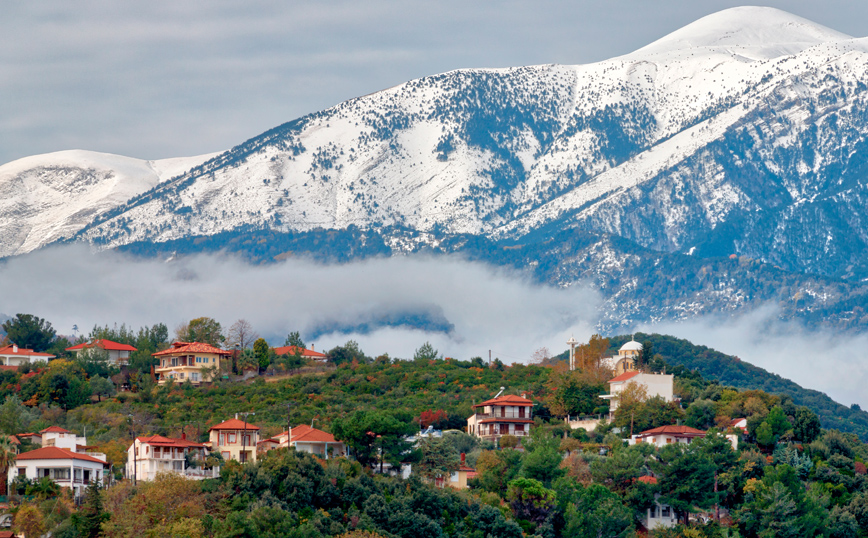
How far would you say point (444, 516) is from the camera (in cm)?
9125

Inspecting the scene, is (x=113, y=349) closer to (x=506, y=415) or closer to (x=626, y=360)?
(x=506, y=415)

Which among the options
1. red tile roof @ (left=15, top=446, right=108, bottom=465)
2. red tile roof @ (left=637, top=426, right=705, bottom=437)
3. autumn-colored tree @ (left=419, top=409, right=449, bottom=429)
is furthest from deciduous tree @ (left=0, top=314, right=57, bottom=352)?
red tile roof @ (left=637, top=426, right=705, bottom=437)

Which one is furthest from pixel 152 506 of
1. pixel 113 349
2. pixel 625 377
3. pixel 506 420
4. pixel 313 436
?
pixel 113 349

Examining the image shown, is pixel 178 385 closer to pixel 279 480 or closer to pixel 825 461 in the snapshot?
pixel 279 480

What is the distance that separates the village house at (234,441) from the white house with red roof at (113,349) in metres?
51.1

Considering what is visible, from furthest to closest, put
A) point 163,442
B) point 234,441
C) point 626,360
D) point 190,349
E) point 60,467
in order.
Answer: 1. point 626,360
2. point 190,349
3. point 234,441
4. point 163,442
5. point 60,467

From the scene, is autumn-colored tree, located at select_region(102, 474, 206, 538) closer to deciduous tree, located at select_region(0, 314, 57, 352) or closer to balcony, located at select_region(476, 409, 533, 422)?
balcony, located at select_region(476, 409, 533, 422)

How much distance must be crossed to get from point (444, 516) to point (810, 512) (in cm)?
2934

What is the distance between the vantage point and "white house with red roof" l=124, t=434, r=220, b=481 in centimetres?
9931

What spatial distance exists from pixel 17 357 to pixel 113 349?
11.5 m

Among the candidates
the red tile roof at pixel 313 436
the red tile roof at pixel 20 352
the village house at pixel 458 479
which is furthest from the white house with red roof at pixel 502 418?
the red tile roof at pixel 20 352

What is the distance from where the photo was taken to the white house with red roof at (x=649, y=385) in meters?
133

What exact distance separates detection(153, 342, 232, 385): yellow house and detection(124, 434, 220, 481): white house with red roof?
46037 mm

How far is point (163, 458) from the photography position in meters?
100
